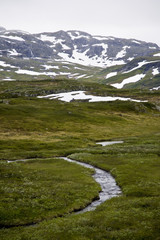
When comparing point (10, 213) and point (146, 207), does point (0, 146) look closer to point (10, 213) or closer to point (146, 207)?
point (10, 213)

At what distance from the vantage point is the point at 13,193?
1529 inches

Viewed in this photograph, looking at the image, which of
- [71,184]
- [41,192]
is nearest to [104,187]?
[71,184]

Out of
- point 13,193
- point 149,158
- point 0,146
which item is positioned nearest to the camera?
point 13,193

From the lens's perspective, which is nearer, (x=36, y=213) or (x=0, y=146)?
(x=36, y=213)

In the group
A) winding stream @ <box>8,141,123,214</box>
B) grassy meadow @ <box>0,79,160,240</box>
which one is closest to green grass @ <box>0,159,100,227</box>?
grassy meadow @ <box>0,79,160,240</box>

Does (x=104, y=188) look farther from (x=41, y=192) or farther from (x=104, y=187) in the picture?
(x=41, y=192)

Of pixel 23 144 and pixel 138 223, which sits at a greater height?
pixel 138 223

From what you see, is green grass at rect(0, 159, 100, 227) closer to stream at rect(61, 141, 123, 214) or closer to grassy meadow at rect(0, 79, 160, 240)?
grassy meadow at rect(0, 79, 160, 240)

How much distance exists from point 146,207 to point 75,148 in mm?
53472

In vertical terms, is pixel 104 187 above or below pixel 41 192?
below

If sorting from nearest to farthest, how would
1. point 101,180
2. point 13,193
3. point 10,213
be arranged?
point 10,213 → point 13,193 → point 101,180

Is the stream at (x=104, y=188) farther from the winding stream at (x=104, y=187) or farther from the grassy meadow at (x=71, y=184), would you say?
the grassy meadow at (x=71, y=184)

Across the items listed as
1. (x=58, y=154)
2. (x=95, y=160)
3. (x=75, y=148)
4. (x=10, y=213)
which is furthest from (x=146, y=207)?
(x=75, y=148)

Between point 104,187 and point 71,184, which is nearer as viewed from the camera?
A: point 71,184
